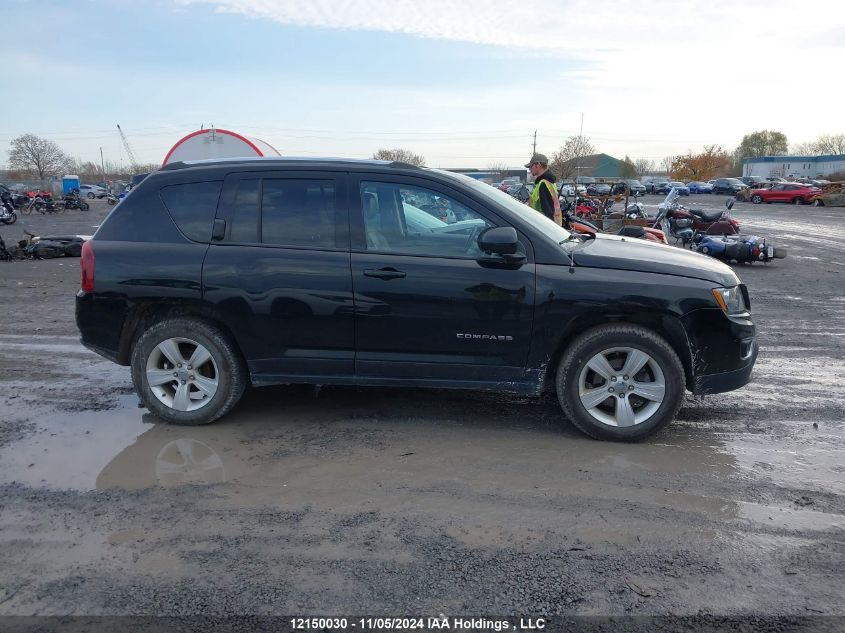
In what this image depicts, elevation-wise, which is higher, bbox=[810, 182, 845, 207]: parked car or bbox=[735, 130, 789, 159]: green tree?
bbox=[735, 130, 789, 159]: green tree

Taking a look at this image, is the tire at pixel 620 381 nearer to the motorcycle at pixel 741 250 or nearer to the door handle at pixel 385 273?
the door handle at pixel 385 273

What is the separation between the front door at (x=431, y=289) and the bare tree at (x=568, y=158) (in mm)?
27021

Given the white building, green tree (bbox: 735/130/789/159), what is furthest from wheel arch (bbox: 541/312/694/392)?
green tree (bbox: 735/130/789/159)

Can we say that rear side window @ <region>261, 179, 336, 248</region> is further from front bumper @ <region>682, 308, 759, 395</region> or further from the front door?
front bumper @ <region>682, 308, 759, 395</region>

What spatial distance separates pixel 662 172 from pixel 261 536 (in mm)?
129948

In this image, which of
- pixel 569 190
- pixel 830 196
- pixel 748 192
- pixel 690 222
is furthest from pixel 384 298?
pixel 748 192

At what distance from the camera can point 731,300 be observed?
445 centimetres

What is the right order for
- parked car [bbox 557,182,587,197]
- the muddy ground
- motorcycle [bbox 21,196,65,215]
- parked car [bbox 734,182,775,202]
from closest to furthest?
the muddy ground < parked car [bbox 557,182,587,197] < motorcycle [bbox 21,196,65,215] < parked car [bbox 734,182,775,202]

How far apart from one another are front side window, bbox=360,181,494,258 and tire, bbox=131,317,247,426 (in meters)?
1.37

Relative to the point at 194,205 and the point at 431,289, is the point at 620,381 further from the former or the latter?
the point at 194,205

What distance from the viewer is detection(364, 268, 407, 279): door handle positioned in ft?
14.7

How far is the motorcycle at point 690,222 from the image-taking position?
1498 cm

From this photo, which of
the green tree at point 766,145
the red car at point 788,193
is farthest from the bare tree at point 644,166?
the red car at point 788,193

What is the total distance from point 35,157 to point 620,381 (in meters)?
108
